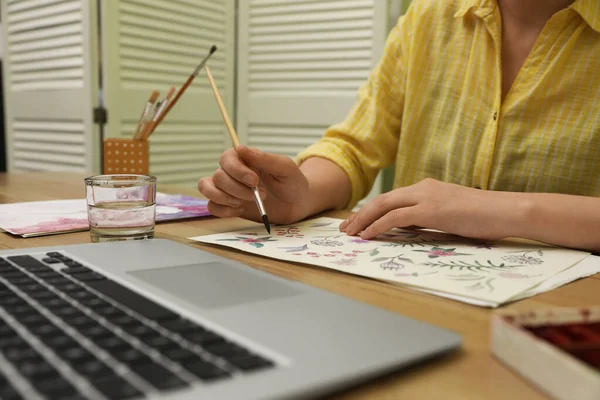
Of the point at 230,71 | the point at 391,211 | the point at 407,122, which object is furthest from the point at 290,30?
the point at 391,211

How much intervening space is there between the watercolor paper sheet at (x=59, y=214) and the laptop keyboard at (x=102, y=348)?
1.18 ft

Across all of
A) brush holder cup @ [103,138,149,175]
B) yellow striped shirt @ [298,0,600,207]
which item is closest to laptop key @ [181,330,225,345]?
yellow striped shirt @ [298,0,600,207]

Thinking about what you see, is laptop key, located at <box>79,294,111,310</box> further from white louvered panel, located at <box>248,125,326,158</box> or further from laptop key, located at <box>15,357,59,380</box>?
white louvered panel, located at <box>248,125,326,158</box>

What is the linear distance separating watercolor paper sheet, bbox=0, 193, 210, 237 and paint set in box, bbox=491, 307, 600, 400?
0.59m

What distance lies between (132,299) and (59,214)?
528mm

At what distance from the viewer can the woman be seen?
26.7 inches

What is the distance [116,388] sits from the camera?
25 cm

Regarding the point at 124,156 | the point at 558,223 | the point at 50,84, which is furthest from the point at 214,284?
the point at 50,84

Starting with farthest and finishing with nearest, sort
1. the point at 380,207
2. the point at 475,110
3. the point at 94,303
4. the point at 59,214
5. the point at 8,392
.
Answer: the point at 475,110, the point at 59,214, the point at 380,207, the point at 94,303, the point at 8,392

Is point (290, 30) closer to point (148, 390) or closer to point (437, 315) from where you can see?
point (437, 315)

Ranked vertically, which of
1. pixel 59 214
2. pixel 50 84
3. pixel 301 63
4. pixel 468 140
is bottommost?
pixel 59 214

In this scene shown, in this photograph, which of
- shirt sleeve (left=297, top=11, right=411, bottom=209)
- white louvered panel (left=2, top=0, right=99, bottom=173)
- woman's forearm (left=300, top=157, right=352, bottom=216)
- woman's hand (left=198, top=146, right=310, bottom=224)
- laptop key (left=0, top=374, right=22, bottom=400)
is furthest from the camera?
white louvered panel (left=2, top=0, right=99, bottom=173)

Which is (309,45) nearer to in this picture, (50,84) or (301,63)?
(301,63)

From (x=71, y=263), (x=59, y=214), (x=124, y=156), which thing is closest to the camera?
(x=71, y=263)
